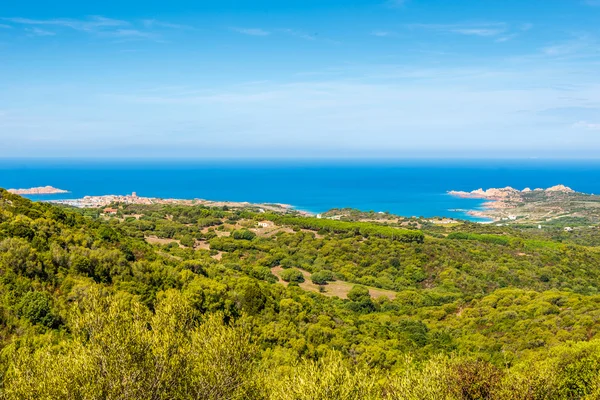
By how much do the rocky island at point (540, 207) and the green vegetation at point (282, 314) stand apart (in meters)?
63.4

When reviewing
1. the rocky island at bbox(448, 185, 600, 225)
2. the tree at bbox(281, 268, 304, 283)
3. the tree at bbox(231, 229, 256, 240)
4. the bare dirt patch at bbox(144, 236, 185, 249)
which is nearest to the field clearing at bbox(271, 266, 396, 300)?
the tree at bbox(281, 268, 304, 283)

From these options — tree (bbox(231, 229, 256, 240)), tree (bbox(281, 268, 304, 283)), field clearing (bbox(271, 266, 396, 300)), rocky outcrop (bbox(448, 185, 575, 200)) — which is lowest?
field clearing (bbox(271, 266, 396, 300))

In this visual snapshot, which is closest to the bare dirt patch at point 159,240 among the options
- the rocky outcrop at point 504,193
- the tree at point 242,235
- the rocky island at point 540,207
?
the tree at point 242,235

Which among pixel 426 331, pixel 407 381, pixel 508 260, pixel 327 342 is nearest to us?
pixel 407 381

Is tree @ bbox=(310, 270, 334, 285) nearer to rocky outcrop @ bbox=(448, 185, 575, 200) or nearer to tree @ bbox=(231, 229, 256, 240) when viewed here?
tree @ bbox=(231, 229, 256, 240)

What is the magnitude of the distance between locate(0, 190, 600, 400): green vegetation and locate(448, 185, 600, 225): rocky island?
6338 cm

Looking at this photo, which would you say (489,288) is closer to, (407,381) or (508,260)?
(508,260)

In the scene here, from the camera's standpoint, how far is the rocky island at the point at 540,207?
386ft

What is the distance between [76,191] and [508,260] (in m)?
150

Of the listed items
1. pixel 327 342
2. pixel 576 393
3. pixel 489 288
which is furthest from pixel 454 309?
pixel 576 393

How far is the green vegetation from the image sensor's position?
949cm

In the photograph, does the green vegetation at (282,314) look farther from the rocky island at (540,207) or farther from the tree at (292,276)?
the rocky island at (540,207)

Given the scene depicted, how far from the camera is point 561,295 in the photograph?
32.1m

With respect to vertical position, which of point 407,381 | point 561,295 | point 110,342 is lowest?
point 561,295
